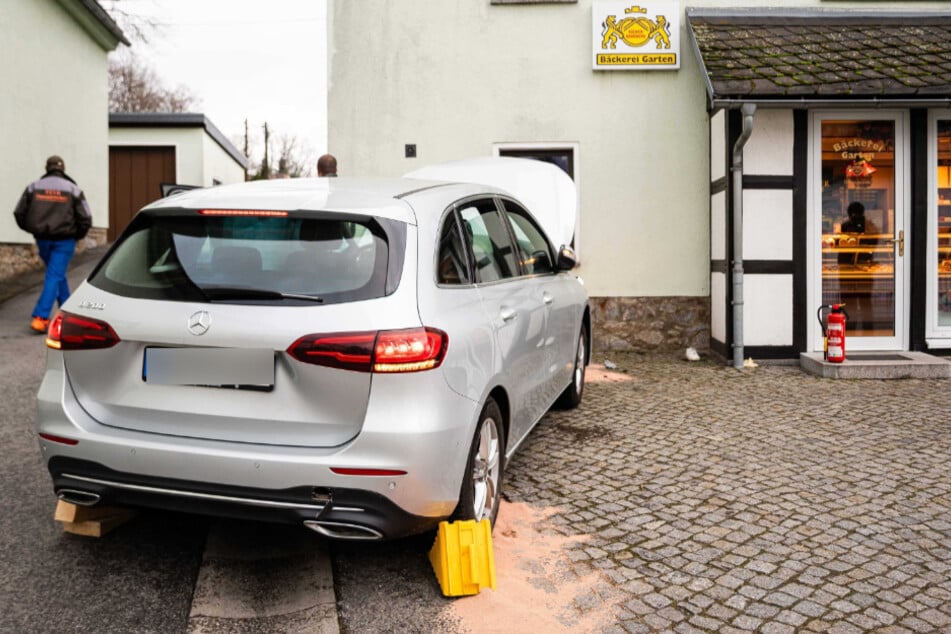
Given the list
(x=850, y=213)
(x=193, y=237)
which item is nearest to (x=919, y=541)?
(x=193, y=237)

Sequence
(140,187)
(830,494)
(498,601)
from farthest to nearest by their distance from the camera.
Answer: (140,187)
(830,494)
(498,601)

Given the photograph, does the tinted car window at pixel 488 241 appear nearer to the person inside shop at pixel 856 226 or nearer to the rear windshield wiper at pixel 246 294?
the rear windshield wiper at pixel 246 294

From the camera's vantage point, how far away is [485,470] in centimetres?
378

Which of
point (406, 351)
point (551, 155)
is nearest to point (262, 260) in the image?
point (406, 351)

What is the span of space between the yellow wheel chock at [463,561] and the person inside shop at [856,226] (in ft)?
23.6

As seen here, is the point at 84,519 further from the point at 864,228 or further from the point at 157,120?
the point at 157,120

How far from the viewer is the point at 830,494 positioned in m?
4.56

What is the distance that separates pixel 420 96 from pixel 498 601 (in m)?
7.70

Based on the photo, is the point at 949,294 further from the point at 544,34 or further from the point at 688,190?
the point at 544,34

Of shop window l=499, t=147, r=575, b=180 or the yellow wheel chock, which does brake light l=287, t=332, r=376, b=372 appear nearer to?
the yellow wheel chock

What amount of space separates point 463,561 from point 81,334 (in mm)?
1707

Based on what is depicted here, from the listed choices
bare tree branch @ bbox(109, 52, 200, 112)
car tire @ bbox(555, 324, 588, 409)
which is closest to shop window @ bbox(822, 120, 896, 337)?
car tire @ bbox(555, 324, 588, 409)

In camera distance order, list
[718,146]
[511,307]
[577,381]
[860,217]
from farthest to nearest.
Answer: [718,146], [860,217], [577,381], [511,307]

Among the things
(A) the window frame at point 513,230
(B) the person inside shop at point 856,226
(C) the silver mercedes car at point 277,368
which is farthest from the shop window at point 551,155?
(C) the silver mercedes car at point 277,368
